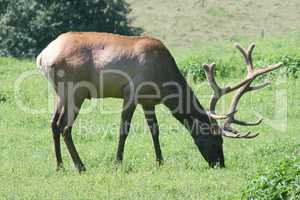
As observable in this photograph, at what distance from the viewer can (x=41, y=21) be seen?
1049 inches

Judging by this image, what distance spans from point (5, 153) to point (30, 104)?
4481mm

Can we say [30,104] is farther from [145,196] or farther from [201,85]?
[145,196]

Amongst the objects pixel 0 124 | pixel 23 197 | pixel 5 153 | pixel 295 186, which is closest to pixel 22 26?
pixel 0 124

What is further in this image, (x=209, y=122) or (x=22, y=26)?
(x=22, y=26)

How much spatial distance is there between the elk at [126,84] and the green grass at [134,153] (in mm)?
414

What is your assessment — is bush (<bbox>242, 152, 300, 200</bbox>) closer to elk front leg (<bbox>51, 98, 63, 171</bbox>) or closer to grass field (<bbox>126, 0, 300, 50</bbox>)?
elk front leg (<bbox>51, 98, 63, 171</bbox>)

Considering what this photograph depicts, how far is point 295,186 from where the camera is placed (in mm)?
7617

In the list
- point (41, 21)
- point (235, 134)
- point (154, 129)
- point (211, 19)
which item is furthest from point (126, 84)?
point (211, 19)

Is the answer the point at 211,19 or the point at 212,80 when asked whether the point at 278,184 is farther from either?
the point at 211,19

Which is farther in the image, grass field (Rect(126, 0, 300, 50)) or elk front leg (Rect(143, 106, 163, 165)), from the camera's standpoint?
grass field (Rect(126, 0, 300, 50))

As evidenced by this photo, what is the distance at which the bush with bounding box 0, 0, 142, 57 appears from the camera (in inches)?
1044

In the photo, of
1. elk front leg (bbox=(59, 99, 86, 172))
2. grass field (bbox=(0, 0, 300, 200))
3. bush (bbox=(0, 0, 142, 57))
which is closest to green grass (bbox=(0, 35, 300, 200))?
grass field (bbox=(0, 0, 300, 200))

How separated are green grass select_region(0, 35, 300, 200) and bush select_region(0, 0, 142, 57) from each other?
860cm

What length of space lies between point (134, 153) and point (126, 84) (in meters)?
1.33
